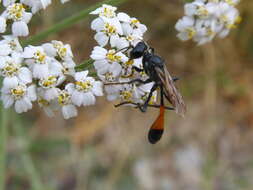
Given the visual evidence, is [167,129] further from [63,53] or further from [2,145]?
[63,53]

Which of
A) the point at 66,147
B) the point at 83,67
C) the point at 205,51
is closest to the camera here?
the point at 83,67

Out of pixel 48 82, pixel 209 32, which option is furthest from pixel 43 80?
pixel 209 32

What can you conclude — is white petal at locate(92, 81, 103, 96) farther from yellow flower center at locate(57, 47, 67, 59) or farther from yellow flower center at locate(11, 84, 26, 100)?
yellow flower center at locate(11, 84, 26, 100)

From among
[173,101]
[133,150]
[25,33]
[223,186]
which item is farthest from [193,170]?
[25,33]

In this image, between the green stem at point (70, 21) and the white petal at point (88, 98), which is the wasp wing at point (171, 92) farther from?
the green stem at point (70, 21)

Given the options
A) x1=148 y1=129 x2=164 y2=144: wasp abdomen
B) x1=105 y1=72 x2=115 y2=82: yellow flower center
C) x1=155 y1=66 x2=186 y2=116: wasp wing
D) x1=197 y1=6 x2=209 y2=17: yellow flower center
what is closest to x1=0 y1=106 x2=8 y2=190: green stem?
x1=105 y1=72 x2=115 y2=82: yellow flower center

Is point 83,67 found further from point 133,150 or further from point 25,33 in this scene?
point 133,150
